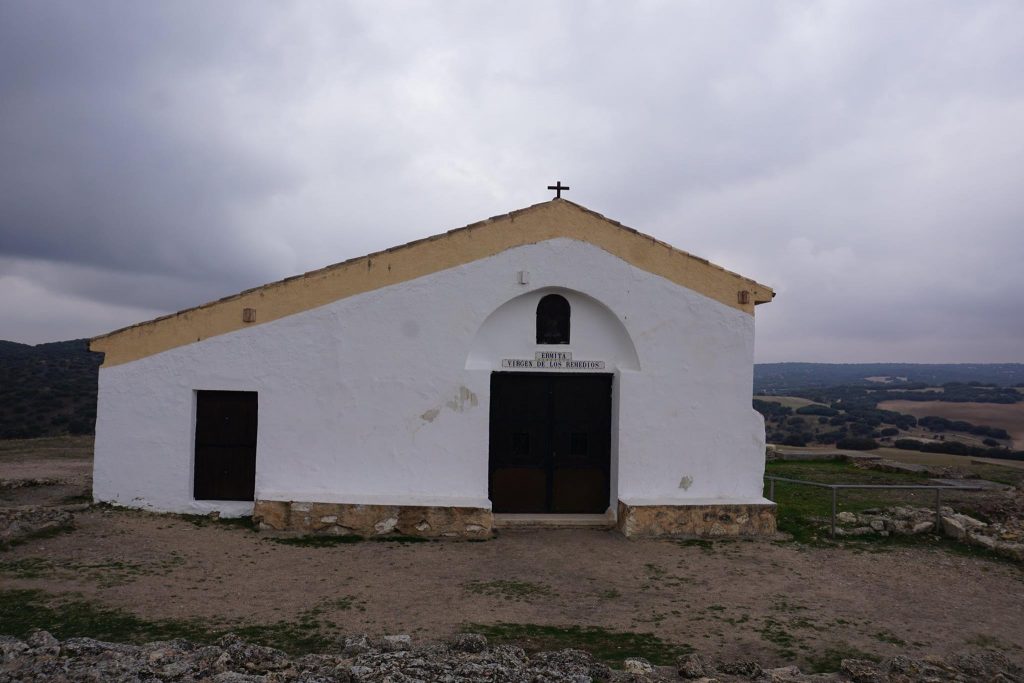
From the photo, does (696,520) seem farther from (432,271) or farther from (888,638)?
(432,271)

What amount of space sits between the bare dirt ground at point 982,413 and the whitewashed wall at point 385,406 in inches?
1250

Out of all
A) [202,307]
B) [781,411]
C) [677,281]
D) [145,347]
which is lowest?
[781,411]

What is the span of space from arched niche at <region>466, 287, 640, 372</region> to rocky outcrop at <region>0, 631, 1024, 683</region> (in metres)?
5.38

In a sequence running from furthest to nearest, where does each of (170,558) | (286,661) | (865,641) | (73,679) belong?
(170,558), (865,641), (286,661), (73,679)

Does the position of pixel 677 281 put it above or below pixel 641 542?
above

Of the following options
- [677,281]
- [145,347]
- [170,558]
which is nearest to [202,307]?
[145,347]

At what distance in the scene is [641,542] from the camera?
9.67 metres

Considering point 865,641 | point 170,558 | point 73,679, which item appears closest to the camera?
point 73,679

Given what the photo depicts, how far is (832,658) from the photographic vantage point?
5.89 m

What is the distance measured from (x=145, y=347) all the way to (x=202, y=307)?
1.10 meters

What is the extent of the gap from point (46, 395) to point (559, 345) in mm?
26958

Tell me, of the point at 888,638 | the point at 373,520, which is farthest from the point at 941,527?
the point at 373,520

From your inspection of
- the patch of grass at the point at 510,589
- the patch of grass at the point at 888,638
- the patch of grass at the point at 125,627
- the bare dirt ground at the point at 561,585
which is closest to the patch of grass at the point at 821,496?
the bare dirt ground at the point at 561,585

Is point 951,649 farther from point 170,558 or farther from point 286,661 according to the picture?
point 170,558
